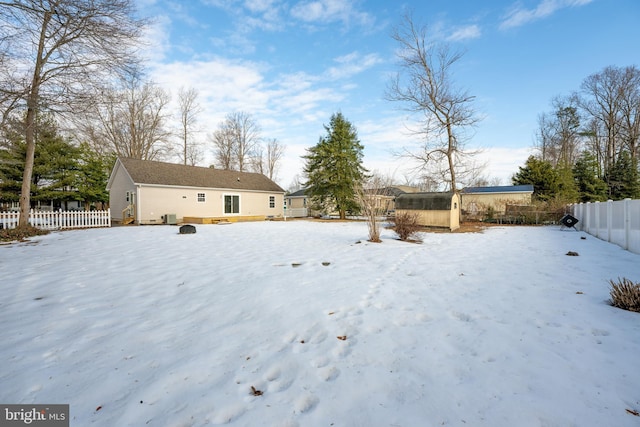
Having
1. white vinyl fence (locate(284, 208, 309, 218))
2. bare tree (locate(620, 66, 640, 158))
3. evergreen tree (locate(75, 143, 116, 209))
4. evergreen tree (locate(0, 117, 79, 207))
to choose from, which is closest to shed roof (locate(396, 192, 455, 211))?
white vinyl fence (locate(284, 208, 309, 218))

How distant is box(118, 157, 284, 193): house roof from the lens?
18969mm

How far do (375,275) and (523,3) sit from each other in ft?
42.8

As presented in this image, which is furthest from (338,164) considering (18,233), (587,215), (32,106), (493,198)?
(18,233)

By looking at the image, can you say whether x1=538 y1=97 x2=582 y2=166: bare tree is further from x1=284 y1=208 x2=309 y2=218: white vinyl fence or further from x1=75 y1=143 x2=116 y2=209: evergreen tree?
x1=75 y1=143 x2=116 y2=209: evergreen tree

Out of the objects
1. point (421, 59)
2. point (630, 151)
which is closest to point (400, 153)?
point (421, 59)

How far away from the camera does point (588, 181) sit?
971 inches

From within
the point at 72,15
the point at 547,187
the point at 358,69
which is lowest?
the point at 547,187

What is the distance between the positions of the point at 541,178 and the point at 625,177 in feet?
22.5

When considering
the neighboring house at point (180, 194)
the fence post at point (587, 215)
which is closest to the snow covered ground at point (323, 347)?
the fence post at point (587, 215)

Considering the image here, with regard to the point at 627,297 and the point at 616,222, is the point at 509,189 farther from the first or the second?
the point at 627,297

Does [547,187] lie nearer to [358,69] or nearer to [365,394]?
[358,69]

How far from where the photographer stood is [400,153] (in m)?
20.0

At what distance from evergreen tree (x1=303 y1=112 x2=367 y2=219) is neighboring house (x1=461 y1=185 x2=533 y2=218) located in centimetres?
919

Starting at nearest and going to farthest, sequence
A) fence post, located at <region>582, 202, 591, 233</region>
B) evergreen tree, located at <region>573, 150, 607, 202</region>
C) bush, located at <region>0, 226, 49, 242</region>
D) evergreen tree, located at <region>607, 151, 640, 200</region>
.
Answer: bush, located at <region>0, 226, 49, 242</region> → fence post, located at <region>582, 202, 591, 233</region> → evergreen tree, located at <region>607, 151, 640, 200</region> → evergreen tree, located at <region>573, 150, 607, 202</region>
